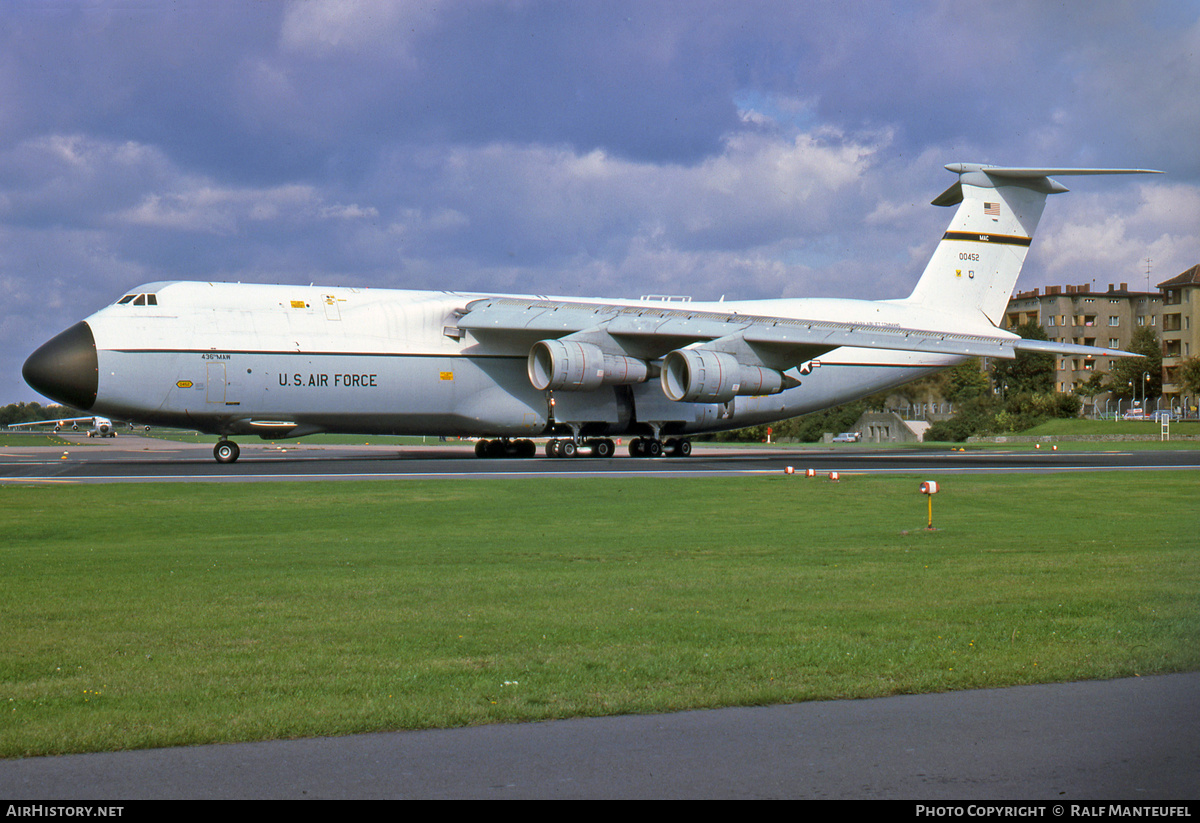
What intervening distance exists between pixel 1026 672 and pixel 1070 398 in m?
72.0

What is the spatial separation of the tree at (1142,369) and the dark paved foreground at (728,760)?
3425 mm

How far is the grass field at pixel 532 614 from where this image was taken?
6.01 m

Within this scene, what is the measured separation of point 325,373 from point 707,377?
11617 millimetres

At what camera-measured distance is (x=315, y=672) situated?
22.0 ft

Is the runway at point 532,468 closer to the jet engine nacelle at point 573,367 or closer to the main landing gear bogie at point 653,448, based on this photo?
the jet engine nacelle at point 573,367

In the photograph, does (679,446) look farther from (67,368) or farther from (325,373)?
(67,368)

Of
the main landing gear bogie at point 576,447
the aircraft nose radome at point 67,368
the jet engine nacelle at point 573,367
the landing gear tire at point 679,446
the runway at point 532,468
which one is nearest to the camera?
the runway at point 532,468

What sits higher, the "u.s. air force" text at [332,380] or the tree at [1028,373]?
the tree at [1028,373]

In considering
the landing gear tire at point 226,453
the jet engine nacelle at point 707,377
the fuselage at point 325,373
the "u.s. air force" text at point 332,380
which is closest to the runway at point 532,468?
the landing gear tire at point 226,453

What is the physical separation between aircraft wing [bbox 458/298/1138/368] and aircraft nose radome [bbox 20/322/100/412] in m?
10.8

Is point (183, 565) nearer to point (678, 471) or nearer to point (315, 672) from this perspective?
point (315, 672)

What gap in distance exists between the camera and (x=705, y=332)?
34281 millimetres

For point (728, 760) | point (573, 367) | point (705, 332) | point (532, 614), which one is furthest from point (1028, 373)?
point (728, 760)

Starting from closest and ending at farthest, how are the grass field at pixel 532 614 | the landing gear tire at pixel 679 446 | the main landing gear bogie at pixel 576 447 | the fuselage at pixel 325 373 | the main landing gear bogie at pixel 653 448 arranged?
the grass field at pixel 532 614, the fuselage at pixel 325 373, the main landing gear bogie at pixel 576 447, the main landing gear bogie at pixel 653 448, the landing gear tire at pixel 679 446
